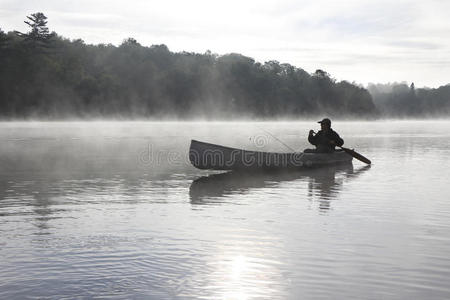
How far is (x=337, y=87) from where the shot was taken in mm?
154250

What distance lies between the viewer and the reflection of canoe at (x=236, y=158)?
65.2 feet

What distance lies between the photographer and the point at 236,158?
67.1 ft

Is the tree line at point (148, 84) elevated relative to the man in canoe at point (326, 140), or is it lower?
elevated

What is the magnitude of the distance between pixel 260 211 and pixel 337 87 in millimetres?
145418

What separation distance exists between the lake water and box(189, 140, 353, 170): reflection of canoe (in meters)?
1.11

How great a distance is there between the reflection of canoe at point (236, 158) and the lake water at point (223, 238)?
1.11 meters

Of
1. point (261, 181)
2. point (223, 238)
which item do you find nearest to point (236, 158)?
point (261, 181)

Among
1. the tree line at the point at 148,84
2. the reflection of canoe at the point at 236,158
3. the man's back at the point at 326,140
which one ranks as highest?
the tree line at the point at 148,84

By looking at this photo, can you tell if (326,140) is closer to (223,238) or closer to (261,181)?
(261,181)

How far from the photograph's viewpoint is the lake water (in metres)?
7.22

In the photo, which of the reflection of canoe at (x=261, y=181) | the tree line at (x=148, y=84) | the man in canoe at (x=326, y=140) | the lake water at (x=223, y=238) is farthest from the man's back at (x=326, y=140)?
the tree line at (x=148, y=84)

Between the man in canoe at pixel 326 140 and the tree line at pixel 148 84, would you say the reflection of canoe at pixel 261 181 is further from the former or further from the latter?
the tree line at pixel 148 84

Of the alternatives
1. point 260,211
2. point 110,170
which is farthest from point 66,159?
point 260,211

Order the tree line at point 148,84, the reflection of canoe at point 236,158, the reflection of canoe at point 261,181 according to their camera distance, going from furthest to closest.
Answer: the tree line at point 148,84
the reflection of canoe at point 236,158
the reflection of canoe at point 261,181
